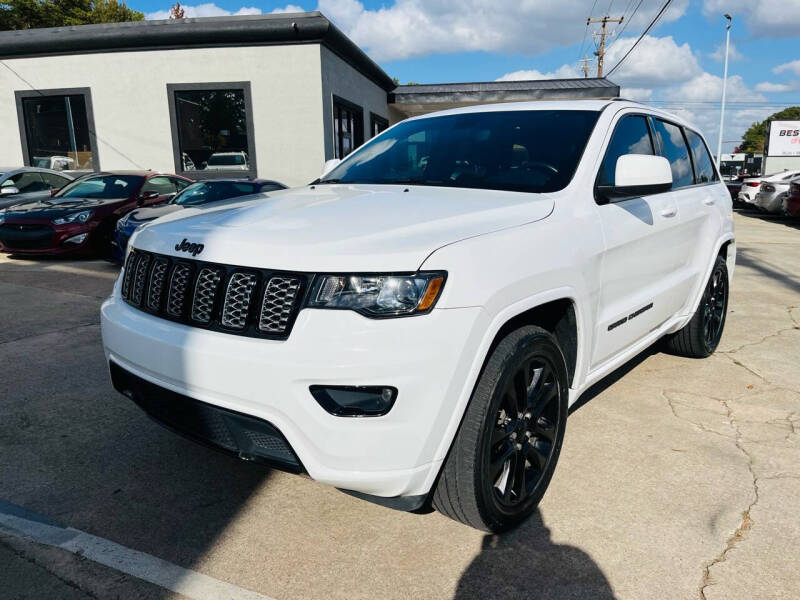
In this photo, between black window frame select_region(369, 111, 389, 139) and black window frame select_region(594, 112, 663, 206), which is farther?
black window frame select_region(369, 111, 389, 139)

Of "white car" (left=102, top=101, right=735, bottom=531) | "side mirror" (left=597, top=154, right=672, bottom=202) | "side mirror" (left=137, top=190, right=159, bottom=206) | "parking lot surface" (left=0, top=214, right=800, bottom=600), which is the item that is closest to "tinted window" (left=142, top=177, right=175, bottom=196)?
"side mirror" (left=137, top=190, right=159, bottom=206)

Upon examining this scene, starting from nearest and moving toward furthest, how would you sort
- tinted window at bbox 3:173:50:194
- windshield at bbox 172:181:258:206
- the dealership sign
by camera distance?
1. windshield at bbox 172:181:258:206
2. tinted window at bbox 3:173:50:194
3. the dealership sign

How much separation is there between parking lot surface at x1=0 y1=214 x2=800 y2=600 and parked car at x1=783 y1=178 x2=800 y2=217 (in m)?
14.1

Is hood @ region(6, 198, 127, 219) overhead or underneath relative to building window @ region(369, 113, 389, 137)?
underneath

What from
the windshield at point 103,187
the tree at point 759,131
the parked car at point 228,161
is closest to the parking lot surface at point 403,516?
the windshield at point 103,187

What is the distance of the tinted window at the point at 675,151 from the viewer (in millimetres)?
4055

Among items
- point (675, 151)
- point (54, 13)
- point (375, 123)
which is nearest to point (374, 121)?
point (375, 123)

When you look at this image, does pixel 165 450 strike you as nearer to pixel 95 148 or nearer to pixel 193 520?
pixel 193 520

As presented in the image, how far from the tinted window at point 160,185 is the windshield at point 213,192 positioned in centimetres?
126

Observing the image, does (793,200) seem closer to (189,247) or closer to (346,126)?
(346,126)

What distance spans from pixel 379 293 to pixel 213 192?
775 centimetres

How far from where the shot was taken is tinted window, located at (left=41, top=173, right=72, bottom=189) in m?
11.9

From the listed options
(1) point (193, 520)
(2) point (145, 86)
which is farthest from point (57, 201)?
(1) point (193, 520)

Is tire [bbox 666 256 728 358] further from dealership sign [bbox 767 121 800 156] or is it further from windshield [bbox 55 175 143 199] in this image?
dealership sign [bbox 767 121 800 156]
